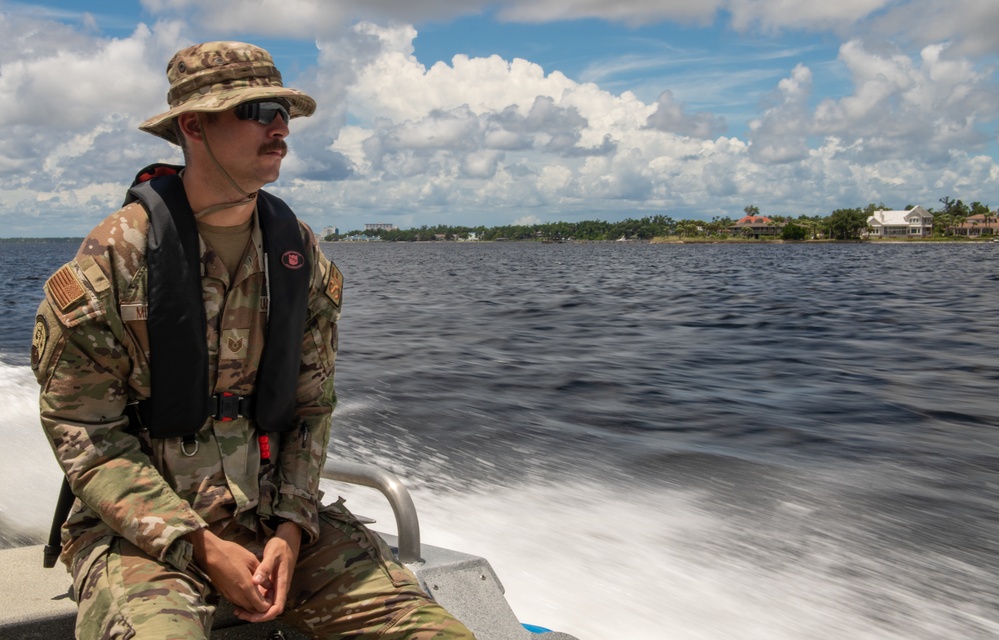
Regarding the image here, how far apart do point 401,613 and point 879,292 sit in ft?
84.0

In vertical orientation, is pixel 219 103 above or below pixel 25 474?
above

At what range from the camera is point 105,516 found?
1.89m

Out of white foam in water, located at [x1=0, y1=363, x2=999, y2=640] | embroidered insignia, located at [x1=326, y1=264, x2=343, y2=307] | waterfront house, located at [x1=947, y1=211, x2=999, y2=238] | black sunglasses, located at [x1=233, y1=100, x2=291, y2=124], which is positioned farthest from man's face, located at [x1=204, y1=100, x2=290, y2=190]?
waterfront house, located at [x1=947, y1=211, x2=999, y2=238]

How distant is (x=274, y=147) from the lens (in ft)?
6.76

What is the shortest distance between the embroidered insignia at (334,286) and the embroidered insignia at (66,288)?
0.65 metres

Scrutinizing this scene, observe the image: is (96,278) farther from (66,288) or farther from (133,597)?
(133,597)

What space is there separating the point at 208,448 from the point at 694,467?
528cm

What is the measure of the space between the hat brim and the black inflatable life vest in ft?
0.40

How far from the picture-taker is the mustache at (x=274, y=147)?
2.04 m

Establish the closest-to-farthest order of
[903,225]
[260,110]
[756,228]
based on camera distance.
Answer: [260,110] → [903,225] → [756,228]

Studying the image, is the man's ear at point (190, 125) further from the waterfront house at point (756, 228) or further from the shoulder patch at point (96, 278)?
the waterfront house at point (756, 228)

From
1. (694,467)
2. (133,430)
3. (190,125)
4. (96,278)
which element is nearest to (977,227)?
(694,467)

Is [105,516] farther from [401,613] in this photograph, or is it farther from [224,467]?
[401,613]

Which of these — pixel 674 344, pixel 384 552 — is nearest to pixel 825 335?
pixel 674 344
